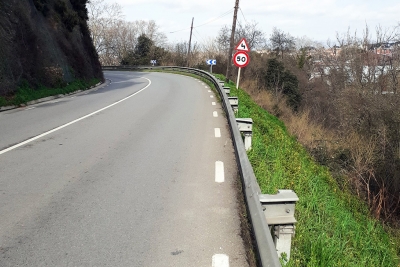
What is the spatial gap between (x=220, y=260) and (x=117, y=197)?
6.98ft

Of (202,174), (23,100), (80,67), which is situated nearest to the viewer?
(202,174)

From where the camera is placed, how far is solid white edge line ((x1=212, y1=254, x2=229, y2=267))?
3.62 meters

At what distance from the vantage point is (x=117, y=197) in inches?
211

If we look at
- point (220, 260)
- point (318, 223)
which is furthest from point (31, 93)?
point (220, 260)

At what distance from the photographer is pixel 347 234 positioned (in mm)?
5426

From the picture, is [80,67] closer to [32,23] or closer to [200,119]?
[32,23]

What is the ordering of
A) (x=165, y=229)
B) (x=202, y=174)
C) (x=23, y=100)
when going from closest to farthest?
1. (x=165, y=229)
2. (x=202, y=174)
3. (x=23, y=100)

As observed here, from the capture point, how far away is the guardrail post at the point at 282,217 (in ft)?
11.9

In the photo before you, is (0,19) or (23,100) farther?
(0,19)

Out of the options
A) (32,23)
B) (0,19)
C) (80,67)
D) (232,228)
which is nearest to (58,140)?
(232,228)

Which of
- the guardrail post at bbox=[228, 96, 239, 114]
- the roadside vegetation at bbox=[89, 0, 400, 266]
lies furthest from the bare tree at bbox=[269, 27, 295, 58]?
the guardrail post at bbox=[228, 96, 239, 114]

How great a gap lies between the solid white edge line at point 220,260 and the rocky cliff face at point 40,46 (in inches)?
591

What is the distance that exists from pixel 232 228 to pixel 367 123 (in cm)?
1793

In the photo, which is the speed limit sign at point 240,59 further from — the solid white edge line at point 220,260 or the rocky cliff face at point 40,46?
the solid white edge line at point 220,260
